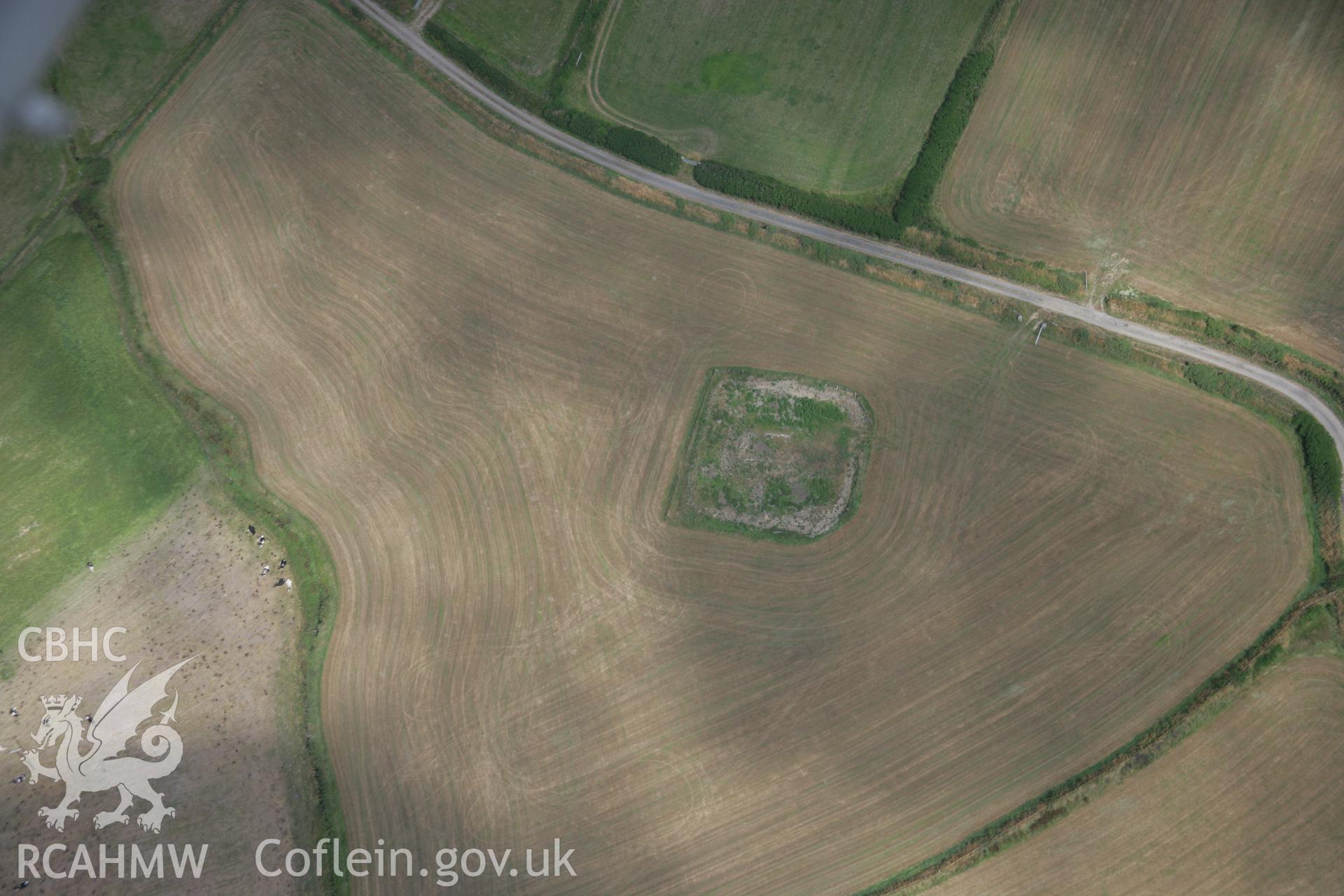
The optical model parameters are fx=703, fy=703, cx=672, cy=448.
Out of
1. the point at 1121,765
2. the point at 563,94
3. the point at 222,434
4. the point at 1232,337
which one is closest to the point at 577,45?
the point at 563,94

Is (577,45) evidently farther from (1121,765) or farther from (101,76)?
(1121,765)

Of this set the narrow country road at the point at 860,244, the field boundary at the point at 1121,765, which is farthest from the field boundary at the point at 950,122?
the field boundary at the point at 1121,765

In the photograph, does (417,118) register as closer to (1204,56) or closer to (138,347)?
(138,347)

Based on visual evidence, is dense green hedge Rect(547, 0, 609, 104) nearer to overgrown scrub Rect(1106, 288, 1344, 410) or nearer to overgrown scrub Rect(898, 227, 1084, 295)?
overgrown scrub Rect(898, 227, 1084, 295)

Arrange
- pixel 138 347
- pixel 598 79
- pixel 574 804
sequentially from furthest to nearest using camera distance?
pixel 598 79, pixel 138 347, pixel 574 804

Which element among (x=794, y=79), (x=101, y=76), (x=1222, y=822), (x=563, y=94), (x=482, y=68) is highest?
(x=101, y=76)

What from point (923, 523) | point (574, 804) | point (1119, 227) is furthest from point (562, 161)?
point (574, 804)
